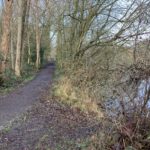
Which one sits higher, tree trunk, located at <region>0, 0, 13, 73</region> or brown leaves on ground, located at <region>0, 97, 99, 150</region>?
tree trunk, located at <region>0, 0, 13, 73</region>

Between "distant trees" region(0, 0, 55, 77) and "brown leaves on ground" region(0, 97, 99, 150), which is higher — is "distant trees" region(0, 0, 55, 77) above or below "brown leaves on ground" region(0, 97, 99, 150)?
above

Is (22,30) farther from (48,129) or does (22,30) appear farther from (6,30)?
(48,129)

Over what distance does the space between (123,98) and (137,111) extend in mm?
413

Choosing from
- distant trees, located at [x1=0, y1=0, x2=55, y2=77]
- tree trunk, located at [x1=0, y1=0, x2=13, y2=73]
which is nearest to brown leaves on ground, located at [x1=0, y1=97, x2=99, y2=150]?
tree trunk, located at [x1=0, y1=0, x2=13, y2=73]

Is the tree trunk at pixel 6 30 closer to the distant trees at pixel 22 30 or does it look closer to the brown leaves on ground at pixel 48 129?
the distant trees at pixel 22 30

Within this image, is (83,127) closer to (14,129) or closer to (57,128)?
(57,128)

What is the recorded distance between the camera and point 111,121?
6.12 m

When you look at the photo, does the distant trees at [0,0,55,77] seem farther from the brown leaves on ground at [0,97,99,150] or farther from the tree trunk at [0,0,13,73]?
the brown leaves on ground at [0,97,99,150]

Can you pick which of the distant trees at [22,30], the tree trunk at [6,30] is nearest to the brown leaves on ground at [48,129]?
the tree trunk at [6,30]

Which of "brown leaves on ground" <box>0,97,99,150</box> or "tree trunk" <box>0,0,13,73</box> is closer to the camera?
"brown leaves on ground" <box>0,97,99,150</box>

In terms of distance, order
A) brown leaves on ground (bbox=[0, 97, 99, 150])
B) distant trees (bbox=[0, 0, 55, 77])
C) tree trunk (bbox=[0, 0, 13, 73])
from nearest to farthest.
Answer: brown leaves on ground (bbox=[0, 97, 99, 150]) < tree trunk (bbox=[0, 0, 13, 73]) < distant trees (bbox=[0, 0, 55, 77])

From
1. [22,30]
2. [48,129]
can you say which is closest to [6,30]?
[22,30]

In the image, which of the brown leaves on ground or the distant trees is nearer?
the brown leaves on ground

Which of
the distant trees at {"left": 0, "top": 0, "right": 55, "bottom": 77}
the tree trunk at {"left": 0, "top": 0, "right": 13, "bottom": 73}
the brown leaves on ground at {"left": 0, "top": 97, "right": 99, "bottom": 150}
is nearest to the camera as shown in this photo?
the brown leaves on ground at {"left": 0, "top": 97, "right": 99, "bottom": 150}
